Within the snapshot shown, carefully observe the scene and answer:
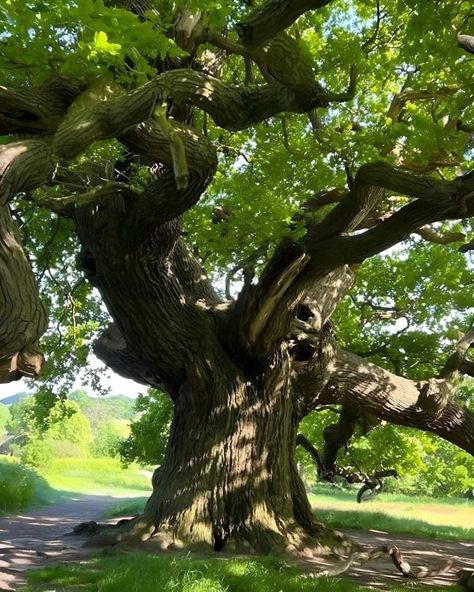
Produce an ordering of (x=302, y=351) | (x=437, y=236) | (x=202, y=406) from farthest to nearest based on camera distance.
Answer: (x=437, y=236) → (x=302, y=351) → (x=202, y=406)

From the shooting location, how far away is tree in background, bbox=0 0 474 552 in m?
5.75

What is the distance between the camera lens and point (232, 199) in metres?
11.5

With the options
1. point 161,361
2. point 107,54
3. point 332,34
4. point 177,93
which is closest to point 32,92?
point 107,54

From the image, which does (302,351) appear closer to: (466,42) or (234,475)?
(234,475)

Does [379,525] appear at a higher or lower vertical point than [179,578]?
lower

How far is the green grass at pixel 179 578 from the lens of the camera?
18.0 feet

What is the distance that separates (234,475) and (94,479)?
40.2m

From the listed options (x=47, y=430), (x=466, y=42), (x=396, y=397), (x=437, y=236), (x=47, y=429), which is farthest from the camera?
(x=47, y=430)

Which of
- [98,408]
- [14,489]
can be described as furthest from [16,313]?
[98,408]

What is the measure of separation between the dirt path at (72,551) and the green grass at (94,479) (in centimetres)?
2199

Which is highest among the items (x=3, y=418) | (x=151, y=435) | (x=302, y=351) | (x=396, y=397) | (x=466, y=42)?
(x=3, y=418)

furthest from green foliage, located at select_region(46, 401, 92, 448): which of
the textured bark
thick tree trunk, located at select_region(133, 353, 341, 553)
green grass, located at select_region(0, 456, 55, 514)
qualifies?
the textured bark

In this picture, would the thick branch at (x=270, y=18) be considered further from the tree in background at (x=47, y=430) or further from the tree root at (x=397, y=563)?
the tree in background at (x=47, y=430)

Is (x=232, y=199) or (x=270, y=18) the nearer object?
(x=270, y=18)
